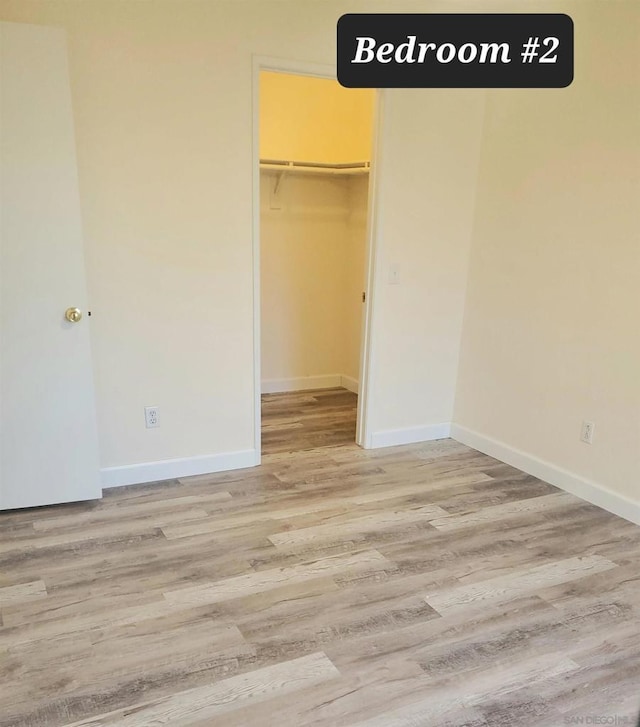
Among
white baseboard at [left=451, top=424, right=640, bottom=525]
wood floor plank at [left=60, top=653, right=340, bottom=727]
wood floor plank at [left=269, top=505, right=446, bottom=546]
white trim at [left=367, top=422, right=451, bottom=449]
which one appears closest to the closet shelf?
white trim at [left=367, top=422, right=451, bottom=449]

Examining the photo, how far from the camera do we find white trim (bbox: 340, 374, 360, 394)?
488 cm

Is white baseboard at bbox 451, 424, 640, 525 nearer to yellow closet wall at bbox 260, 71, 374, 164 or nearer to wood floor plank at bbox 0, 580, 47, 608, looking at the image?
yellow closet wall at bbox 260, 71, 374, 164

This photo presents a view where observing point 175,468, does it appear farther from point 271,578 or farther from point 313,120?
point 313,120

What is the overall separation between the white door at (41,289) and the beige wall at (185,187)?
220 millimetres

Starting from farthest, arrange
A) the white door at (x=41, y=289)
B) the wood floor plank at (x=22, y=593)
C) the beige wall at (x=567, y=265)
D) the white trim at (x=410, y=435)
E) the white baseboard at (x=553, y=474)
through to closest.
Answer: the white trim at (x=410, y=435) < the white baseboard at (x=553, y=474) < the beige wall at (x=567, y=265) < the white door at (x=41, y=289) < the wood floor plank at (x=22, y=593)

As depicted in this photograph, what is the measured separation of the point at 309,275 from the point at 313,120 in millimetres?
1239

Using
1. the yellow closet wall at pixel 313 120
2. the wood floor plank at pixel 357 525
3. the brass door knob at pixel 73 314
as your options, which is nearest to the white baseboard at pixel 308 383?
the yellow closet wall at pixel 313 120

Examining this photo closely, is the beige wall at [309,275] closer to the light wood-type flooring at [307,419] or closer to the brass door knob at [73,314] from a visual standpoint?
the light wood-type flooring at [307,419]

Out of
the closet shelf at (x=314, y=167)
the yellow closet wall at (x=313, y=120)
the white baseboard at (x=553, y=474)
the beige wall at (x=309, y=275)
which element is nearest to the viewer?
the white baseboard at (x=553, y=474)

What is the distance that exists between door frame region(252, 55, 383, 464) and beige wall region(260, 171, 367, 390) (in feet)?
4.15

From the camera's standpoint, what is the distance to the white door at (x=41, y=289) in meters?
2.29

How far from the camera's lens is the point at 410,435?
12.4 ft

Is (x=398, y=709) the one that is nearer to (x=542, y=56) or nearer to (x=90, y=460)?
(x=90, y=460)

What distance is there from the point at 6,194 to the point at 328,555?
6.67 feet
